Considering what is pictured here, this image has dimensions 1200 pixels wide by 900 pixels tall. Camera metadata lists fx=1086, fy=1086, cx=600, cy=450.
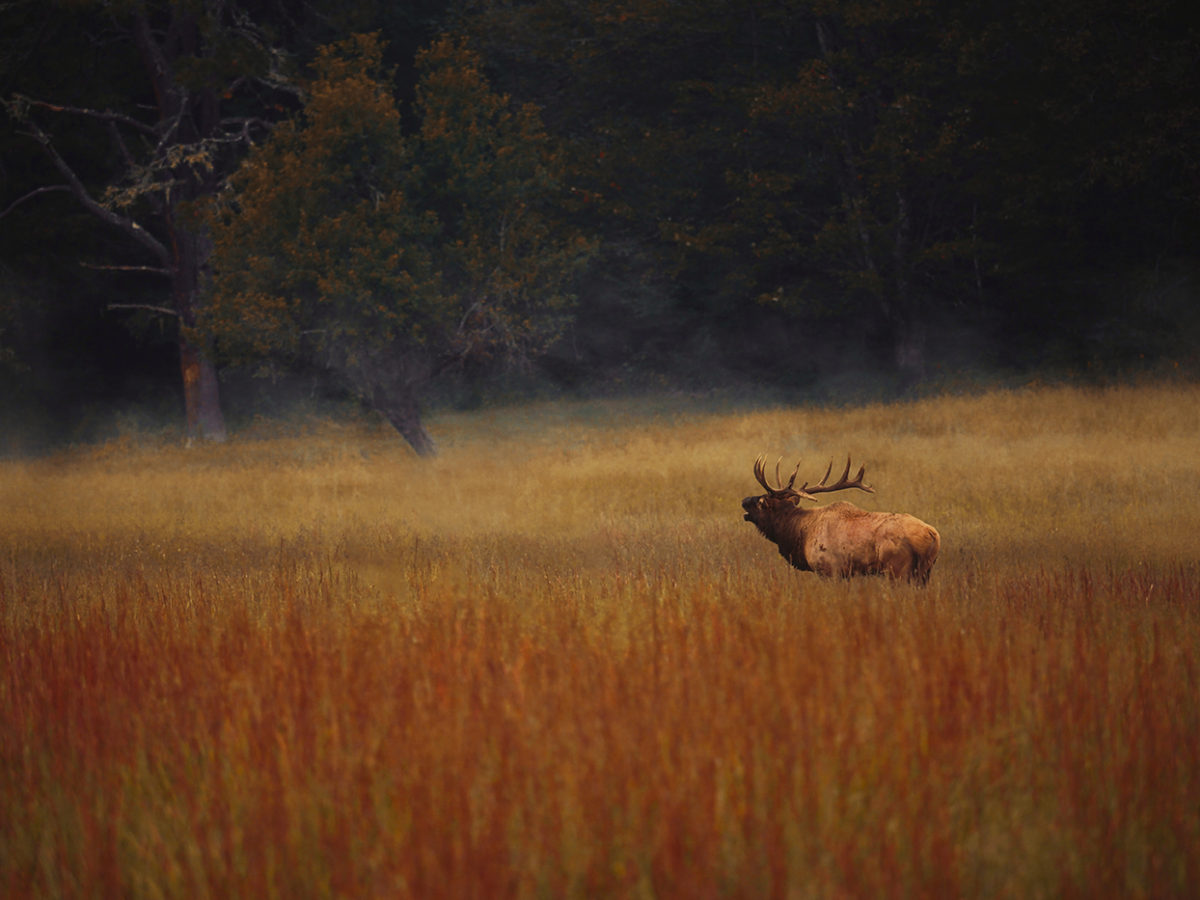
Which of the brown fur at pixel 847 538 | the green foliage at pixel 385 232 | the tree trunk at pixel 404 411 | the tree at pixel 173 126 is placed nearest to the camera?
the brown fur at pixel 847 538

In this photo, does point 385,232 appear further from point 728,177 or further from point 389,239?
point 728,177

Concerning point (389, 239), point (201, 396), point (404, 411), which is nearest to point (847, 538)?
point (389, 239)

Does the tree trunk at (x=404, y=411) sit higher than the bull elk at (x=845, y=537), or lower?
higher

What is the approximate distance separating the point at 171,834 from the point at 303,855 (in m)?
0.55

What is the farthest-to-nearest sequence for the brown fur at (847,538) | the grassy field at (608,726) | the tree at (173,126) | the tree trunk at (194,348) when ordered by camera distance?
the tree trunk at (194,348) < the tree at (173,126) < the brown fur at (847,538) < the grassy field at (608,726)

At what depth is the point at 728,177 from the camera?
29.4 m

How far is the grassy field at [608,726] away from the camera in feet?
11.1

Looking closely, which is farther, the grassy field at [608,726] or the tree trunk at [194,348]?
the tree trunk at [194,348]

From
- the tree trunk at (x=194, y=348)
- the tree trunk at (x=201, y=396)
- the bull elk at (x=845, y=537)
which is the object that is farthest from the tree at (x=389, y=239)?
the bull elk at (x=845, y=537)

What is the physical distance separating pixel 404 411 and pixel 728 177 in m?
12.9

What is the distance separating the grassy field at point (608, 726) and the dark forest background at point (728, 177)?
14067 millimetres

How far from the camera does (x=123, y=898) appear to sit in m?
3.32

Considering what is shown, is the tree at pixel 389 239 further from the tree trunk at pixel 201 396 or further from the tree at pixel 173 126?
the tree trunk at pixel 201 396

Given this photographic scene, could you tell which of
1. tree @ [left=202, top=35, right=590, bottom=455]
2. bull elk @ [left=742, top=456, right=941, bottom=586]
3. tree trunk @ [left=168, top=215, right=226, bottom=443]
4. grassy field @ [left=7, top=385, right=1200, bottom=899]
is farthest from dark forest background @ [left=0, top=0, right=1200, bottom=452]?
grassy field @ [left=7, top=385, right=1200, bottom=899]
